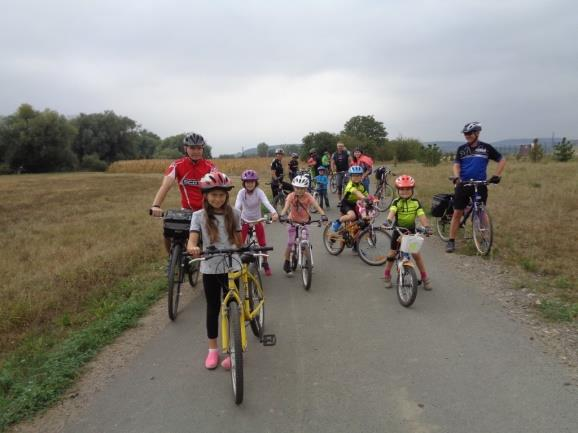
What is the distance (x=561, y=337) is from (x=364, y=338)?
204cm

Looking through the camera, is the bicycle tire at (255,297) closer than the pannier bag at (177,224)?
Yes

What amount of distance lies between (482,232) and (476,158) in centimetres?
135

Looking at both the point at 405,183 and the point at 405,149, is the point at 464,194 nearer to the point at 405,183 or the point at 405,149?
the point at 405,183

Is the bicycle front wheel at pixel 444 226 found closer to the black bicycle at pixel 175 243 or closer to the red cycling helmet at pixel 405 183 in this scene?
the red cycling helmet at pixel 405 183

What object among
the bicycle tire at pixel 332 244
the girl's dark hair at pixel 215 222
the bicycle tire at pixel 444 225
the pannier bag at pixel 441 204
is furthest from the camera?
the bicycle tire at pixel 444 225

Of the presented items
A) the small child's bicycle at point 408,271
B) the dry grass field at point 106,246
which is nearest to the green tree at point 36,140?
the dry grass field at point 106,246

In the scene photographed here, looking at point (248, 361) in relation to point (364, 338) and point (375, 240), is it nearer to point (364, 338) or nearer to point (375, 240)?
point (364, 338)

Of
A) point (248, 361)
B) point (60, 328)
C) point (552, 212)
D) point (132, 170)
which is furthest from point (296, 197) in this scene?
point (132, 170)

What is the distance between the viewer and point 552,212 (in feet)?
33.8

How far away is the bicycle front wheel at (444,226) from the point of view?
846cm

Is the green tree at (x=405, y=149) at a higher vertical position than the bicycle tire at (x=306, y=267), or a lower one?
higher

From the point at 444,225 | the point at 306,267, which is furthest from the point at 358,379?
the point at 444,225

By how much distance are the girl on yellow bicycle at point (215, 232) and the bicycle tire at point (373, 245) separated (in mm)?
3898

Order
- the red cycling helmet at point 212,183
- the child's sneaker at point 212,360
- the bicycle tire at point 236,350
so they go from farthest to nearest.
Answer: the child's sneaker at point 212,360
the red cycling helmet at point 212,183
the bicycle tire at point 236,350
